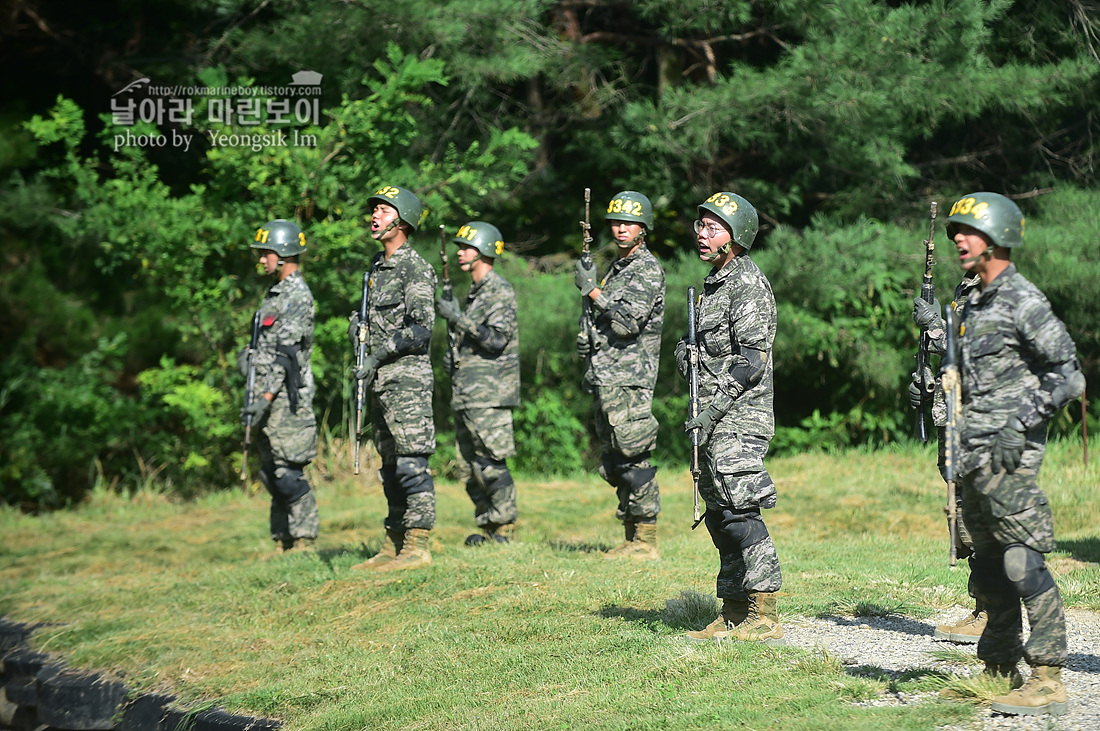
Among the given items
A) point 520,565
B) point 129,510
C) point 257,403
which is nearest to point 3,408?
point 129,510

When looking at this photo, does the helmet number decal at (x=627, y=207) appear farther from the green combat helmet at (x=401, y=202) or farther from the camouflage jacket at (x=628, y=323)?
the green combat helmet at (x=401, y=202)

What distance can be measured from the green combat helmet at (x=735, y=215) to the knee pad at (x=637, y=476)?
9.21ft

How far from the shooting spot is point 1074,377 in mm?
4719

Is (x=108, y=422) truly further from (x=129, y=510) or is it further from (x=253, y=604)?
(x=253, y=604)

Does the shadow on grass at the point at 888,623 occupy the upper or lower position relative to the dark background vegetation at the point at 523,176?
lower

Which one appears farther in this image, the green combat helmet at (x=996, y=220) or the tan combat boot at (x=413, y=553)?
the tan combat boot at (x=413, y=553)

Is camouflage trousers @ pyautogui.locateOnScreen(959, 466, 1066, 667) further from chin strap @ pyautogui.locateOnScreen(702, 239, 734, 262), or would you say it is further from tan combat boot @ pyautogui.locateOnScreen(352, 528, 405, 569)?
tan combat boot @ pyautogui.locateOnScreen(352, 528, 405, 569)

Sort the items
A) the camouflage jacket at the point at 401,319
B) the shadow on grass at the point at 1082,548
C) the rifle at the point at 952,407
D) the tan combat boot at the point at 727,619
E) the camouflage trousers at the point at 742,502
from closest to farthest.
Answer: the rifle at the point at 952,407, the camouflage trousers at the point at 742,502, the tan combat boot at the point at 727,619, the shadow on grass at the point at 1082,548, the camouflage jacket at the point at 401,319

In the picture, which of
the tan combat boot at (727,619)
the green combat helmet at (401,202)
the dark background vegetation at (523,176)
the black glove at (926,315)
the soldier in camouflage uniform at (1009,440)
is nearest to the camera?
the soldier in camouflage uniform at (1009,440)

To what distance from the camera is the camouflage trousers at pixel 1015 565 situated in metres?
4.71

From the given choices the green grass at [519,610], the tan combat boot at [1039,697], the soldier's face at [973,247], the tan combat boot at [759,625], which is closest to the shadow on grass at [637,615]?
the green grass at [519,610]

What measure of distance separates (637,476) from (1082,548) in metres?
3.36

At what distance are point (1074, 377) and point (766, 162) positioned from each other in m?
11.2

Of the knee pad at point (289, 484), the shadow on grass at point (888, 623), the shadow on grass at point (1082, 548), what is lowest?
the shadow on grass at point (888, 623)
